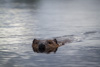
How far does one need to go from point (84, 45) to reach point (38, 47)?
90.9 inches

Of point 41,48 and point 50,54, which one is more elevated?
point 41,48

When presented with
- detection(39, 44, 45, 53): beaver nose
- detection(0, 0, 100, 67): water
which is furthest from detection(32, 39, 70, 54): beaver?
detection(0, 0, 100, 67): water

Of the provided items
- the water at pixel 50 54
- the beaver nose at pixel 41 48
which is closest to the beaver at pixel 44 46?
the beaver nose at pixel 41 48

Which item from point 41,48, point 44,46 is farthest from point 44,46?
point 41,48

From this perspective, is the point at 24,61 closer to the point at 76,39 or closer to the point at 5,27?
the point at 76,39

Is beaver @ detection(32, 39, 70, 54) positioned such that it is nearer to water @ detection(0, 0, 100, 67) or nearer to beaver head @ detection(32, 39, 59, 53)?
beaver head @ detection(32, 39, 59, 53)

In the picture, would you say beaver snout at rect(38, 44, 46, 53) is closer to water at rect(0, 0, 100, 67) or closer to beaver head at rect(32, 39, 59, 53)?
beaver head at rect(32, 39, 59, 53)

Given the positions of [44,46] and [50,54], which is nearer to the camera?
[50,54]

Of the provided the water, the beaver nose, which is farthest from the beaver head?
the water

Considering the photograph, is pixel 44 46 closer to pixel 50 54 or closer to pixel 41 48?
pixel 41 48

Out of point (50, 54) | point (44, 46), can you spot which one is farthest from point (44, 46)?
point (50, 54)

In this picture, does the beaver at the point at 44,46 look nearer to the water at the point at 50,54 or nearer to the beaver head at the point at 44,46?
the beaver head at the point at 44,46

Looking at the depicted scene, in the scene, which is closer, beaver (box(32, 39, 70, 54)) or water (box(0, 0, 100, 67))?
water (box(0, 0, 100, 67))

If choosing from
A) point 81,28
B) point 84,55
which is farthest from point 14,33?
point 84,55
